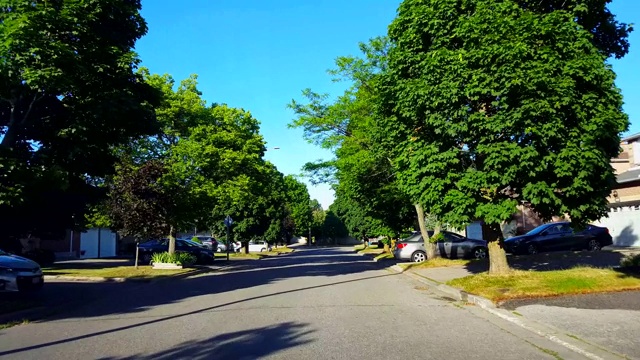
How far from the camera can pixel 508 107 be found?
11.2 meters

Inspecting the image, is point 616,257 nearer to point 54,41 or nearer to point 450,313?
point 450,313

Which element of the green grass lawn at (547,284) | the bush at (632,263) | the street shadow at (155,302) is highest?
the bush at (632,263)

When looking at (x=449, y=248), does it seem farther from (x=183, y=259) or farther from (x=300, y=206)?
(x=300, y=206)

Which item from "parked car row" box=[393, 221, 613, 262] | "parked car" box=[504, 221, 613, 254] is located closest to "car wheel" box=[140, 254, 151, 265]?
"parked car row" box=[393, 221, 613, 262]

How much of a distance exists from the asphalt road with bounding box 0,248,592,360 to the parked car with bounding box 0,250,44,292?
1.55 metres

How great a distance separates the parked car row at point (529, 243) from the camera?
2291 cm

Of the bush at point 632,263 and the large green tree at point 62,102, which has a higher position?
the large green tree at point 62,102

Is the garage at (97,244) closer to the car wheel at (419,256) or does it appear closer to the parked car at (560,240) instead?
the car wheel at (419,256)

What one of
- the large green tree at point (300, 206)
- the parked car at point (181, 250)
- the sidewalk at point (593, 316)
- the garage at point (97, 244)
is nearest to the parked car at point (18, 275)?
the sidewalk at point (593, 316)

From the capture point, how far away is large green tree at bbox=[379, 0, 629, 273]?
425 inches

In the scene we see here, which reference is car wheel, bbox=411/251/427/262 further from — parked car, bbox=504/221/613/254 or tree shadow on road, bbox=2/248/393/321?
tree shadow on road, bbox=2/248/393/321

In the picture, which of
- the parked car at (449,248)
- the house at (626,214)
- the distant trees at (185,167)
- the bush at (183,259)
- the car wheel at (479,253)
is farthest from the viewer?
the house at (626,214)

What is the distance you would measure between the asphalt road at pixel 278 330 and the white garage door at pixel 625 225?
16.5m

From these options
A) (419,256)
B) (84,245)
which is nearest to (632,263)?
(419,256)
